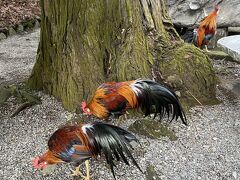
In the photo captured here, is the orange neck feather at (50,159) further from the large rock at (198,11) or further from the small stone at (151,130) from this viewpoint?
the large rock at (198,11)

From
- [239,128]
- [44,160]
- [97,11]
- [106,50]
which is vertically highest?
[97,11]

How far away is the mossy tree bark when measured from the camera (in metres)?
3.72

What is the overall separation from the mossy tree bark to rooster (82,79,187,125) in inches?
20.4

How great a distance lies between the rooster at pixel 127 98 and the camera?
10.5ft

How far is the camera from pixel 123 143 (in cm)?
267

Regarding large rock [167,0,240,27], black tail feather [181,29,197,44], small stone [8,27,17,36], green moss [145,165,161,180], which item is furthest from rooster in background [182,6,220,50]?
small stone [8,27,17,36]

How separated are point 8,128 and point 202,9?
14.2 ft

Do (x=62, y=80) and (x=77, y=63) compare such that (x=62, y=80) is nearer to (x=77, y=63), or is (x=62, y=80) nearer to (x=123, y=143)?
(x=77, y=63)

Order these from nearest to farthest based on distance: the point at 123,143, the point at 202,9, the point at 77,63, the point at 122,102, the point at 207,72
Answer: the point at 123,143 < the point at 122,102 < the point at 77,63 < the point at 207,72 < the point at 202,9

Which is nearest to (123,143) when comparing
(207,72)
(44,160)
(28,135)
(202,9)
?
(44,160)

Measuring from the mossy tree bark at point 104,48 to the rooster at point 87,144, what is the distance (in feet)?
3.61

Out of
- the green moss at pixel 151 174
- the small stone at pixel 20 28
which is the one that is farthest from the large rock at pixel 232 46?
the small stone at pixel 20 28

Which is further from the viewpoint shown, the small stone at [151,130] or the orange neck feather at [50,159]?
the small stone at [151,130]

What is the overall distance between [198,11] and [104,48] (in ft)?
11.4
